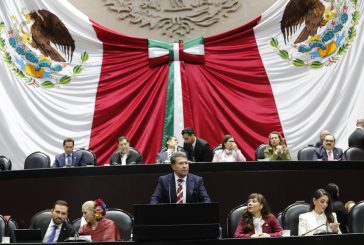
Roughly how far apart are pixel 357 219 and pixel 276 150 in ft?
9.63

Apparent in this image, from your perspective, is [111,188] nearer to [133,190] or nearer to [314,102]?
[133,190]

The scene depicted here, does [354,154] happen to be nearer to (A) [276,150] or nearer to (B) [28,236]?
(A) [276,150]

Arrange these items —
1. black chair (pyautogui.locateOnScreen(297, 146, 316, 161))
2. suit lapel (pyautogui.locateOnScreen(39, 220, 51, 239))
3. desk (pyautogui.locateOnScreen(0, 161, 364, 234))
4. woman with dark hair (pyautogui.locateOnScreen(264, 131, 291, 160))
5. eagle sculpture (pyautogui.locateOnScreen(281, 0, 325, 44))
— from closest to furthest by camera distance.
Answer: suit lapel (pyautogui.locateOnScreen(39, 220, 51, 239)) < desk (pyautogui.locateOnScreen(0, 161, 364, 234)) < woman with dark hair (pyautogui.locateOnScreen(264, 131, 291, 160)) < black chair (pyautogui.locateOnScreen(297, 146, 316, 161)) < eagle sculpture (pyautogui.locateOnScreen(281, 0, 325, 44))

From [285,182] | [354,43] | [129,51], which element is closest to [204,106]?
[129,51]

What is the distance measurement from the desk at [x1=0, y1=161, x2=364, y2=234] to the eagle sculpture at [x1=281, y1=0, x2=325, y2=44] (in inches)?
145

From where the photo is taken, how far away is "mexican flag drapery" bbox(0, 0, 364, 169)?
1388 cm

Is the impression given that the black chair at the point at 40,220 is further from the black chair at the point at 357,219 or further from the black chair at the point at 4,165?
the black chair at the point at 4,165

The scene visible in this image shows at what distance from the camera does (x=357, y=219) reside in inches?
330

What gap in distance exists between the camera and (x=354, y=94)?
45.2 feet

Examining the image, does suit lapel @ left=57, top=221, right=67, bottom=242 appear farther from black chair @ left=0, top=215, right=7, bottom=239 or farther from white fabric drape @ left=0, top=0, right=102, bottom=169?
white fabric drape @ left=0, top=0, right=102, bottom=169

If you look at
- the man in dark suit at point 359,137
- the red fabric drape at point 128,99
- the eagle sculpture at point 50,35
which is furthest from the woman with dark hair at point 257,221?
the eagle sculpture at point 50,35

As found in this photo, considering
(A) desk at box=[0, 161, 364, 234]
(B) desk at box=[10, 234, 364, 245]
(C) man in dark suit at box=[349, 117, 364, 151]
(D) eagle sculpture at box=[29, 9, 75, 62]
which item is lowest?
(B) desk at box=[10, 234, 364, 245]

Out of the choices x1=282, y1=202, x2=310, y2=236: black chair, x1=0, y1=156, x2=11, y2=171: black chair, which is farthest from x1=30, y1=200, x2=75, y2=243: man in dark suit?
x1=0, y1=156, x2=11, y2=171: black chair

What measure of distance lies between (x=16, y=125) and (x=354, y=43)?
520cm
